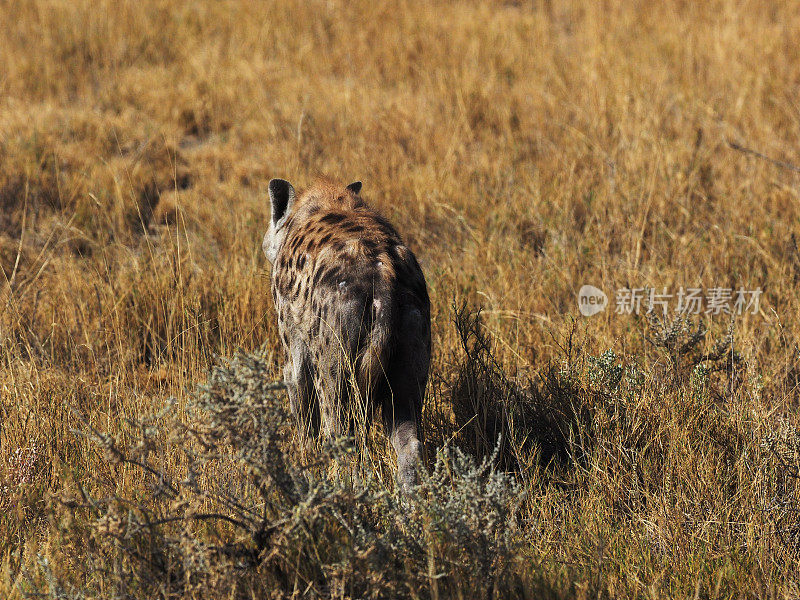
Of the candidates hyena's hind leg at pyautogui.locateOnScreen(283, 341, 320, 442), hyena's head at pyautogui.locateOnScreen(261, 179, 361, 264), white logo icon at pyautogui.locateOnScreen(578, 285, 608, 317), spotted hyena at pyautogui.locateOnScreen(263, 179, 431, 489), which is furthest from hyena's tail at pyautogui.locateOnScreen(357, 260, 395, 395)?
white logo icon at pyautogui.locateOnScreen(578, 285, 608, 317)

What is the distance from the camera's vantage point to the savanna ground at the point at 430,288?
3166 mm

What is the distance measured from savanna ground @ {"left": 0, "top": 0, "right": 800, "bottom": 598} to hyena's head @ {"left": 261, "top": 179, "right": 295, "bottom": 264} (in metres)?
0.54

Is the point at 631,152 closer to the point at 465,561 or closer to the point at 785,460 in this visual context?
the point at 785,460

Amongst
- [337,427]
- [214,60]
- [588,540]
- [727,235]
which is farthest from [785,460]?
[214,60]

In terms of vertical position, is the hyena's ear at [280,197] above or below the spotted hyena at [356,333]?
above

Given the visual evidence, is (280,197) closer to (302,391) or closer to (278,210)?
(278,210)

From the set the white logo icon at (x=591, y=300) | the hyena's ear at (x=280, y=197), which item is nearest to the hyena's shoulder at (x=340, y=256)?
the hyena's ear at (x=280, y=197)

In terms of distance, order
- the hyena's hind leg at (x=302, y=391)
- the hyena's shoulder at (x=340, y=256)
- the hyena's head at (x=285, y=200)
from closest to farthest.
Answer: the hyena's shoulder at (x=340, y=256) < the hyena's hind leg at (x=302, y=391) < the hyena's head at (x=285, y=200)

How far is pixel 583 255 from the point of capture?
239 inches

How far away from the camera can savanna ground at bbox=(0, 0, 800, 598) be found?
10.4ft

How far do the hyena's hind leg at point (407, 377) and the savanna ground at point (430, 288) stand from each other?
21cm

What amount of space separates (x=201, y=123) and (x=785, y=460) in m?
5.82

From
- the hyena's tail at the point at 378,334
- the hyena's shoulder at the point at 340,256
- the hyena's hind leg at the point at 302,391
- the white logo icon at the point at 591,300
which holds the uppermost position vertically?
the hyena's shoulder at the point at 340,256

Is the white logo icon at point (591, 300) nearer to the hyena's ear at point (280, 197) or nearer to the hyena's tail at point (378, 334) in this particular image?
the hyena's ear at point (280, 197)
